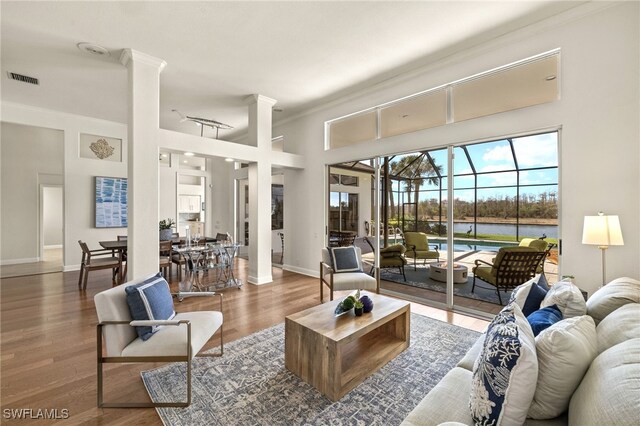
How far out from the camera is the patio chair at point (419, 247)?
450 cm

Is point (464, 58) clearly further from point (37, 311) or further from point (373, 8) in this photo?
point (37, 311)

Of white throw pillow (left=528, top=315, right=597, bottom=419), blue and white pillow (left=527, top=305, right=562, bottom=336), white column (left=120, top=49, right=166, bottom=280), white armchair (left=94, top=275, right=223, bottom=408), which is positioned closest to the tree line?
Answer: blue and white pillow (left=527, top=305, right=562, bottom=336)

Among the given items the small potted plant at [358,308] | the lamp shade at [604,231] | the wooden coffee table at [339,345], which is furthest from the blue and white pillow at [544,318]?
the lamp shade at [604,231]

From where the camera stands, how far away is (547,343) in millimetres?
1137

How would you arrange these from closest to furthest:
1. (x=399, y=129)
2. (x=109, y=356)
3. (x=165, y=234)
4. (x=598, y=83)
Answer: (x=109, y=356), (x=598, y=83), (x=399, y=129), (x=165, y=234)

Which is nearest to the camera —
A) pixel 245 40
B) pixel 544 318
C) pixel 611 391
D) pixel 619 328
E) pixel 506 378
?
pixel 611 391

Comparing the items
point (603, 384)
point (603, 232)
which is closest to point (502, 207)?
point (603, 232)

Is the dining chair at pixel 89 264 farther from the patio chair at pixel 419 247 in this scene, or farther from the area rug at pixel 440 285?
the patio chair at pixel 419 247

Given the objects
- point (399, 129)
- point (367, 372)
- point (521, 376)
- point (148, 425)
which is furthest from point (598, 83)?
point (148, 425)

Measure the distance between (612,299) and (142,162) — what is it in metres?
4.87

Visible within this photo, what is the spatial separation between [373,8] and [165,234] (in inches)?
200

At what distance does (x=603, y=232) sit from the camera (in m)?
2.62

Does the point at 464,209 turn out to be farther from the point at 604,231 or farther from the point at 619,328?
the point at 619,328

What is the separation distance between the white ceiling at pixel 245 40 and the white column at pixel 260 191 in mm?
376
